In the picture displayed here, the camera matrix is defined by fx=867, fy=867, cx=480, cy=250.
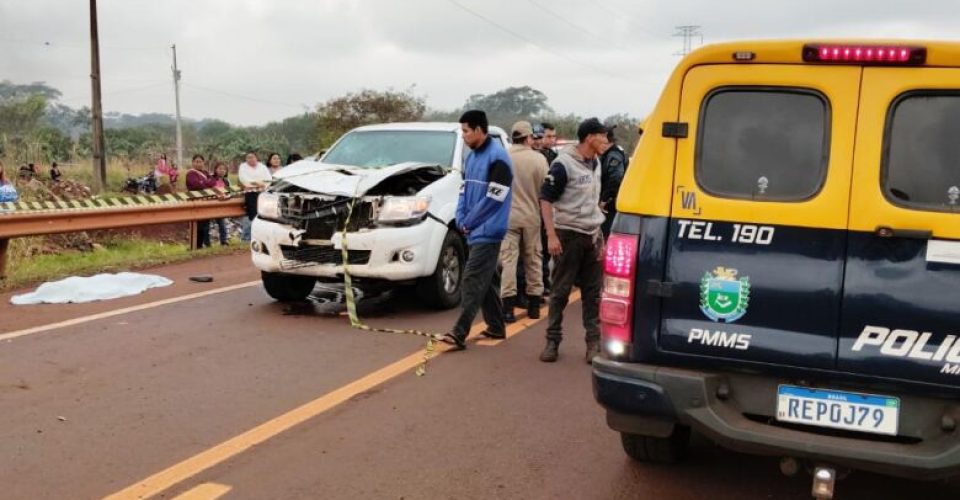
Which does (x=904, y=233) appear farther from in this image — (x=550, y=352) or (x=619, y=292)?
(x=550, y=352)

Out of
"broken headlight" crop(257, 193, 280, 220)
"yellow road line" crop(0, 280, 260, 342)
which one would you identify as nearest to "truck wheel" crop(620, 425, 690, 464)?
"broken headlight" crop(257, 193, 280, 220)

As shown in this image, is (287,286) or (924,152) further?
(287,286)

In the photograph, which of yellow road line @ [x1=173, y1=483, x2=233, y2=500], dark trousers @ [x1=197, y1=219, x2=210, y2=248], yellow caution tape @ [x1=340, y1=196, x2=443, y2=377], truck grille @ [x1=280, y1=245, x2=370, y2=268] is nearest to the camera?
yellow road line @ [x1=173, y1=483, x2=233, y2=500]

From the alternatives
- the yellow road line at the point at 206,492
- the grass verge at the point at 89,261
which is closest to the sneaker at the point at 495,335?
the yellow road line at the point at 206,492

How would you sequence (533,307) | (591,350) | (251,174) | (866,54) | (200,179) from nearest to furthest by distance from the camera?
(866,54) → (591,350) → (533,307) → (251,174) → (200,179)

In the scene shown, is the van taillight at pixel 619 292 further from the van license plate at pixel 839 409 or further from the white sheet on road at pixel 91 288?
the white sheet on road at pixel 91 288

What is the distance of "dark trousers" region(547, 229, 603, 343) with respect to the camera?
6152mm

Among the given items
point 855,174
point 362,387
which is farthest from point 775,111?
point 362,387

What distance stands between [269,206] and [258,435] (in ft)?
11.7

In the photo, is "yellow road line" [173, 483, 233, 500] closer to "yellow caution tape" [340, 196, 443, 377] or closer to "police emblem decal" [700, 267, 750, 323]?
"police emblem decal" [700, 267, 750, 323]

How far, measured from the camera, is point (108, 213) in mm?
10828

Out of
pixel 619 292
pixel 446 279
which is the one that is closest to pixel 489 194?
pixel 446 279

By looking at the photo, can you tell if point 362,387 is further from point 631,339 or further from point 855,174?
point 855,174

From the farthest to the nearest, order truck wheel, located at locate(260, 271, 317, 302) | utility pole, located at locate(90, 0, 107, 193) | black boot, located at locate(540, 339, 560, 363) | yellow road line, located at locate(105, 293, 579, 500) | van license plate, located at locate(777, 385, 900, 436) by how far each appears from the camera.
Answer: utility pole, located at locate(90, 0, 107, 193)
truck wheel, located at locate(260, 271, 317, 302)
black boot, located at locate(540, 339, 560, 363)
yellow road line, located at locate(105, 293, 579, 500)
van license plate, located at locate(777, 385, 900, 436)
